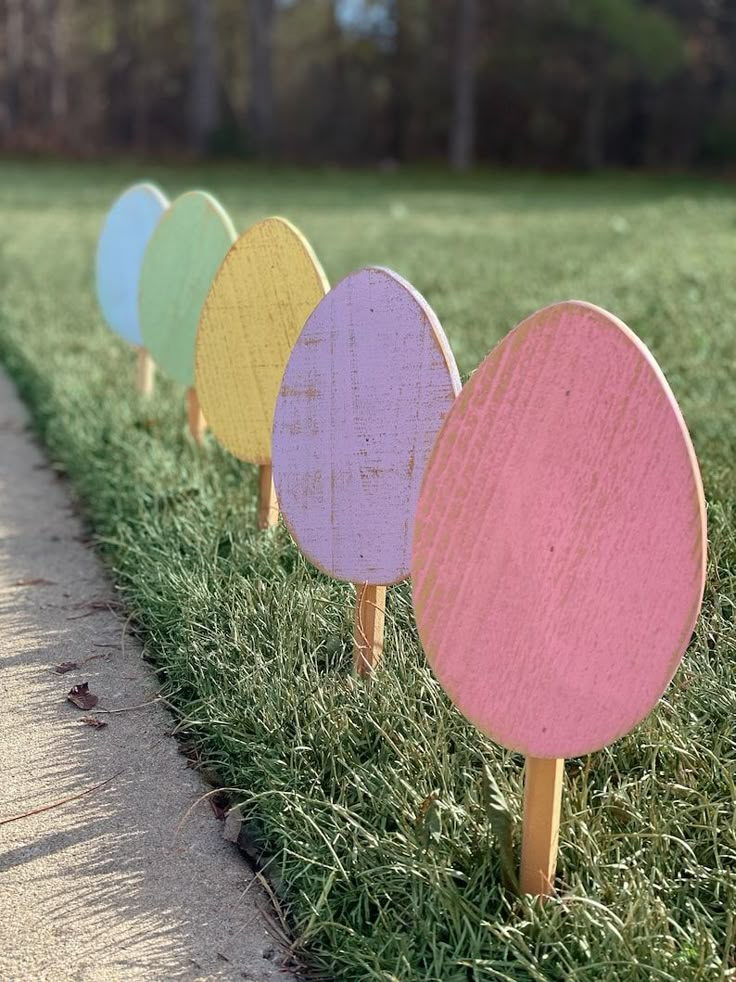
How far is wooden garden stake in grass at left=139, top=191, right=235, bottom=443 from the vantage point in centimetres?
381

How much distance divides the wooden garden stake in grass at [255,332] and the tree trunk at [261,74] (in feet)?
89.4

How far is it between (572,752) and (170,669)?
3.56 feet

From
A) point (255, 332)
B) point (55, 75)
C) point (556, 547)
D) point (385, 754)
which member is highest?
point (55, 75)

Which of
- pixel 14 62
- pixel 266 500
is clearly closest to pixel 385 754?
pixel 266 500

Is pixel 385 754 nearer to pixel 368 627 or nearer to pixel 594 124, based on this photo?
pixel 368 627

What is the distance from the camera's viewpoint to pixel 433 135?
32.1m

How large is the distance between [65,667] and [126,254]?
2.62 m

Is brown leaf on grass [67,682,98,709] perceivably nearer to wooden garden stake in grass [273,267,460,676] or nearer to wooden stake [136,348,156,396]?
wooden garden stake in grass [273,267,460,676]

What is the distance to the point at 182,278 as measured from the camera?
3926mm

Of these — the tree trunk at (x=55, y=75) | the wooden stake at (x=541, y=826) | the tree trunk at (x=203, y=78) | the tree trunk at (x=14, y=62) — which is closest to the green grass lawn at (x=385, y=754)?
the wooden stake at (x=541, y=826)

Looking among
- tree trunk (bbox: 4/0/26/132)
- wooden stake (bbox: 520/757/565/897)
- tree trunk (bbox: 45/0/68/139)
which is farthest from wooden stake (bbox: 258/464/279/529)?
tree trunk (bbox: 4/0/26/132)

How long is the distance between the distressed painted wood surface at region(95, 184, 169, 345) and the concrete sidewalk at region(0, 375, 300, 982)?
209 cm

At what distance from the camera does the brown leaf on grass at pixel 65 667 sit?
260 centimetres

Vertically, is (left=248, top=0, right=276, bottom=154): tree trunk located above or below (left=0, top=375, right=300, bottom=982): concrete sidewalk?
above
